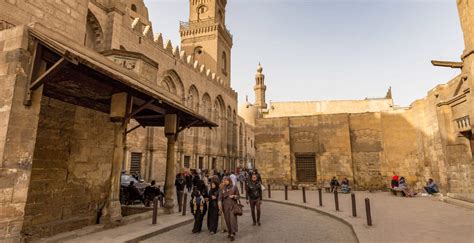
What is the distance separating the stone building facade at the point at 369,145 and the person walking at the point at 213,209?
10075 millimetres

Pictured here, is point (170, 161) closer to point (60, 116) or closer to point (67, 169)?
point (67, 169)

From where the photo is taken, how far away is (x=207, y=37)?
38938 mm

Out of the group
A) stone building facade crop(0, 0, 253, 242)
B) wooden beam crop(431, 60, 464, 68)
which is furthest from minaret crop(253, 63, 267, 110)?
wooden beam crop(431, 60, 464, 68)

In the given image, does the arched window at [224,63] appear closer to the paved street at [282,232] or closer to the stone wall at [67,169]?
the stone wall at [67,169]

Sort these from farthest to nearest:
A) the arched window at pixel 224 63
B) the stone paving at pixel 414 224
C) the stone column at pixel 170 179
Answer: the arched window at pixel 224 63, the stone column at pixel 170 179, the stone paving at pixel 414 224

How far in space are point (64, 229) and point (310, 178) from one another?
49.4 feet

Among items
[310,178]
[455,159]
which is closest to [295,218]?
[455,159]

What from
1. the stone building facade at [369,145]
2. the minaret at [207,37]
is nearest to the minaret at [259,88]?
the minaret at [207,37]

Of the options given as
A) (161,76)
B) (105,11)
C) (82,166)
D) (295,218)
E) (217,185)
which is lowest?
(295,218)

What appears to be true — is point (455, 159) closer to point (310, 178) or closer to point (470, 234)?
point (470, 234)

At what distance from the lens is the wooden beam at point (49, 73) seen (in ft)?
14.4

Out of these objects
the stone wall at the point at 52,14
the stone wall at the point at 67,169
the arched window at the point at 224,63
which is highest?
the arched window at the point at 224,63

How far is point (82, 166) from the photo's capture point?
6996 millimetres

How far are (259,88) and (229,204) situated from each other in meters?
52.4
